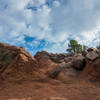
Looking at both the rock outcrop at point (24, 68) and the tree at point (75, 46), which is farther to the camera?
the tree at point (75, 46)

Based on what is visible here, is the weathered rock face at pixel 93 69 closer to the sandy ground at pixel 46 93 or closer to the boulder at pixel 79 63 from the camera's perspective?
the boulder at pixel 79 63

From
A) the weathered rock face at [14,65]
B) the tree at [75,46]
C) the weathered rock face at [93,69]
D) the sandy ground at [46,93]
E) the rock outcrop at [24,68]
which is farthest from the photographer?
the tree at [75,46]

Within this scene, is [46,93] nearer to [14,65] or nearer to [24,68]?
[24,68]

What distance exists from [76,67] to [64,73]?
185 centimetres

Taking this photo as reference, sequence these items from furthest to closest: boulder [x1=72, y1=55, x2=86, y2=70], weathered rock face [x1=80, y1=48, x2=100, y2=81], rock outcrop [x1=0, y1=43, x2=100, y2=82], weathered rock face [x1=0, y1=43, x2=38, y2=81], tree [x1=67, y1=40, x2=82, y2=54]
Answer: tree [x1=67, y1=40, x2=82, y2=54] → boulder [x1=72, y1=55, x2=86, y2=70] → weathered rock face [x1=80, y1=48, x2=100, y2=81] → rock outcrop [x1=0, y1=43, x2=100, y2=82] → weathered rock face [x1=0, y1=43, x2=38, y2=81]

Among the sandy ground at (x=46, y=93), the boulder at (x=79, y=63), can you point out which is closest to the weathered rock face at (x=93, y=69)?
the boulder at (x=79, y=63)

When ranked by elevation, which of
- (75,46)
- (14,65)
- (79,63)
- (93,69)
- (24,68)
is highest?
(75,46)

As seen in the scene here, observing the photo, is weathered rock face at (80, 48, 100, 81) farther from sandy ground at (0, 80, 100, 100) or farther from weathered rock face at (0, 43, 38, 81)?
weathered rock face at (0, 43, 38, 81)

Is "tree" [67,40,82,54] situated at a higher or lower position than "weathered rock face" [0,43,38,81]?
higher

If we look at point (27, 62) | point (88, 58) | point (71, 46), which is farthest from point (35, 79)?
point (71, 46)

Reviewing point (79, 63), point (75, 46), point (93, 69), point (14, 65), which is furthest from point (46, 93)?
point (75, 46)

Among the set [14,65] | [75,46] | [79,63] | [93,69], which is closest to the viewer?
[14,65]

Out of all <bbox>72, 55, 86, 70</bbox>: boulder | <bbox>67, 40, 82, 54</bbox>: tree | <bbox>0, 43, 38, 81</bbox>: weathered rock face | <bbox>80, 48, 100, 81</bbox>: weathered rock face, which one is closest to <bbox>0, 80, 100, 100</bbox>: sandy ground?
<bbox>0, 43, 38, 81</bbox>: weathered rock face

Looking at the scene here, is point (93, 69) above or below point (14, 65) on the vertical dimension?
below
